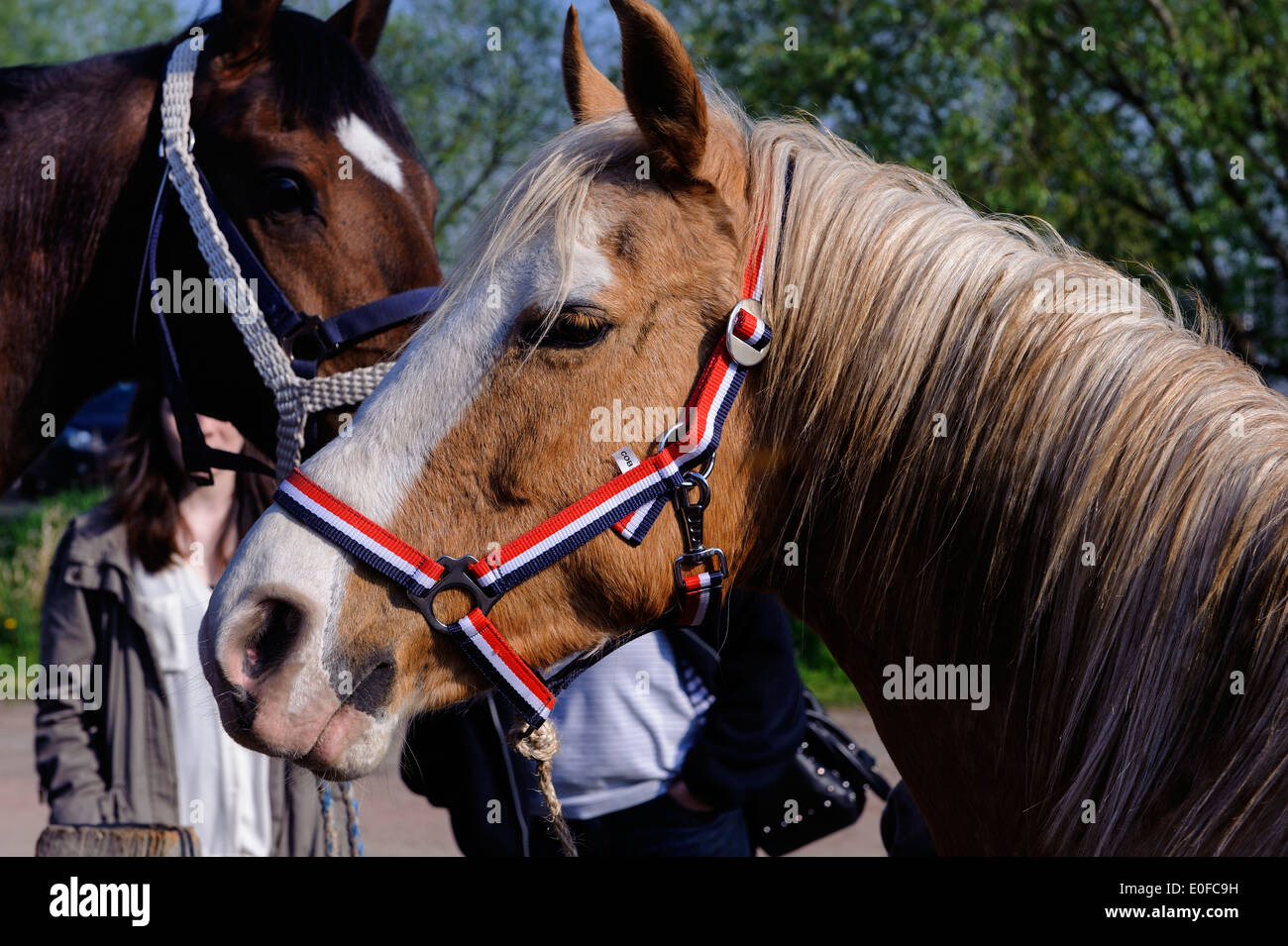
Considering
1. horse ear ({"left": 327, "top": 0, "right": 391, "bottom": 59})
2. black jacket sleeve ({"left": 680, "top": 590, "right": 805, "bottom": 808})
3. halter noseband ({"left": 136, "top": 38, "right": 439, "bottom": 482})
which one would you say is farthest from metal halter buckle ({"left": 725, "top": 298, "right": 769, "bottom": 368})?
horse ear ({"left": 327, "top": 0, "right": 391, "bottom": 59})

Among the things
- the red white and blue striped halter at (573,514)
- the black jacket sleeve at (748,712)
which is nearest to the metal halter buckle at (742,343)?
the red white and blue striped halter at (573,514)

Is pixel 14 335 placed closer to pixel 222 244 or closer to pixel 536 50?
pixel 222 244

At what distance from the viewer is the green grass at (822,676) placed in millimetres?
8422

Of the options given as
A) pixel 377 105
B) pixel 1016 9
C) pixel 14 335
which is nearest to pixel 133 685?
pixel 14 335

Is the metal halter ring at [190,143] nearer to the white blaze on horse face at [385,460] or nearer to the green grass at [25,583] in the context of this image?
the white blaze on horse face at [385,460]

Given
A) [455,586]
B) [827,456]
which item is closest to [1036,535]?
[827,456]

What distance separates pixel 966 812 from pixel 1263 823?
49cm

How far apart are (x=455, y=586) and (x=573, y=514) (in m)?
0.22

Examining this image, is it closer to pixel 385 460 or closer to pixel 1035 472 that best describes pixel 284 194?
pixel 385 460

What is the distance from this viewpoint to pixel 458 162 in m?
14.4

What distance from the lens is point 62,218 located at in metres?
2.53

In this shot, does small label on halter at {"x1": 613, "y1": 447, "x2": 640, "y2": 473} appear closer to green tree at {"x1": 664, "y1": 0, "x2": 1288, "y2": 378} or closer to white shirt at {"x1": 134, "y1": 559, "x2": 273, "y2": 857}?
white shirt at {"x1": 134, "y1": 559, "x2": 273, "y2": 857}

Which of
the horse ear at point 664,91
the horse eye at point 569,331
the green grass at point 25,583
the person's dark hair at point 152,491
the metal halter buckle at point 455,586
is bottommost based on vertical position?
the green grass at point 25,583

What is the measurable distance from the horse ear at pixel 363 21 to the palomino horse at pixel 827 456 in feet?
4.96
